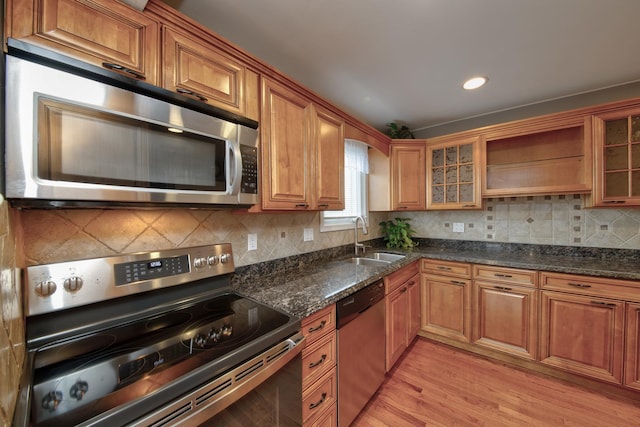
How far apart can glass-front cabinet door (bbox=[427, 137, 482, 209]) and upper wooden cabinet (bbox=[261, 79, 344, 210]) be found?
1.41 meters

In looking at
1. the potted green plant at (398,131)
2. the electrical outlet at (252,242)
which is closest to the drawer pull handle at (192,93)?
the electrical outlet at (252,242)

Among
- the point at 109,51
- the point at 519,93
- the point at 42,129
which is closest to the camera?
the point at 42,129

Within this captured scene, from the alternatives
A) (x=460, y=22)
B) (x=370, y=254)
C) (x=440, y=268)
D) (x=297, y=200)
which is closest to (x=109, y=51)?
(x=297, y=200)

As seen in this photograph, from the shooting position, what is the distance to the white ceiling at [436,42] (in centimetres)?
128

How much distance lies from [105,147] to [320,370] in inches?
54.4

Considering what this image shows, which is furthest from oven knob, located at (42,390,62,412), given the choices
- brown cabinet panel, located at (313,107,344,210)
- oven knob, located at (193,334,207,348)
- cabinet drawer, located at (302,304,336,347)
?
brown cabinet panel, located at (313,107,344,210)

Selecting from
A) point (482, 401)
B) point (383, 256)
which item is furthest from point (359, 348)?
point (383, 256)

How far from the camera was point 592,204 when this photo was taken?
202 cm

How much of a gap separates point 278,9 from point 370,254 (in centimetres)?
224

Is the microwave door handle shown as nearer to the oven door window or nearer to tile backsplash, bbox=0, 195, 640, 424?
the oven door window

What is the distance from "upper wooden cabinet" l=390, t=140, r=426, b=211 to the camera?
2.84 metres

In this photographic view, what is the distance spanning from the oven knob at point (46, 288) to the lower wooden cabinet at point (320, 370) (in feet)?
3.25

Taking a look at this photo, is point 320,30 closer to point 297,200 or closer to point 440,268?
point 297,200

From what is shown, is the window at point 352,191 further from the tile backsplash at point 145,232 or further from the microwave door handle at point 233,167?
the microwave door handle at point 233,167
